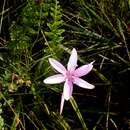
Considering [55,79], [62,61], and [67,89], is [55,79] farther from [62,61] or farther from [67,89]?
[62,61]

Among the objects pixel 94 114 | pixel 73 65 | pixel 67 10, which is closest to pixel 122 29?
pixel 67 10

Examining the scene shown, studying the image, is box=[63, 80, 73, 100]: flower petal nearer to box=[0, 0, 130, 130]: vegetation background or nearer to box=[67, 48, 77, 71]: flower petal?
box=[67, 48, 77, 71]: flower petal

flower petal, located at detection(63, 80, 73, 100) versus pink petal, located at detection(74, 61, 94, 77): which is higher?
pink petal, located at detection(74, 61, 94, 77)

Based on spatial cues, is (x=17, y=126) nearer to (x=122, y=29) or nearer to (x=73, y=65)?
(x=73, y=65)

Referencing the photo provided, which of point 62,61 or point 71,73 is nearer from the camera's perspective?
point 71,73

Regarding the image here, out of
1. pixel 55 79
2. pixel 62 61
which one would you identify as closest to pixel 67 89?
pixel 55 79

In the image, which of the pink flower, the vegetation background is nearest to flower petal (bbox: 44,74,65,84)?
the pink flower

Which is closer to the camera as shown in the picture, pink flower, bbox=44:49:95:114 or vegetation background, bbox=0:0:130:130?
pink flower, bbox=44:49:95:114

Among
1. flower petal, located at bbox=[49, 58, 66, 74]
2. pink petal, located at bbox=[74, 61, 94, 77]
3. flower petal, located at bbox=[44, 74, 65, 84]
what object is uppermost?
flower petal, located at bbox=[49, 58, 66, 74]
